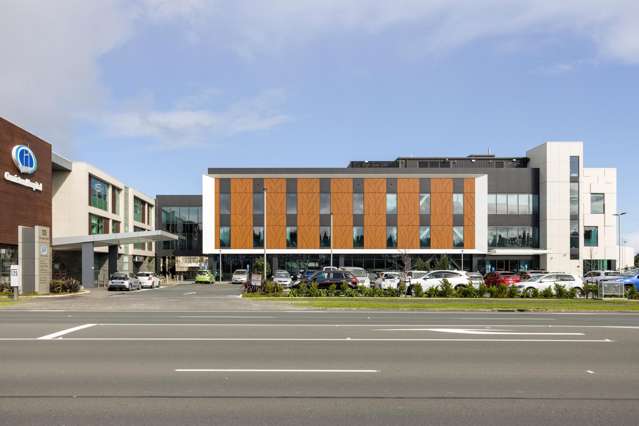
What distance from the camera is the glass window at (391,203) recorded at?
70.6m

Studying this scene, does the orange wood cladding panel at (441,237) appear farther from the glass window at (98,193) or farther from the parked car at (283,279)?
the glass window at (98,193)

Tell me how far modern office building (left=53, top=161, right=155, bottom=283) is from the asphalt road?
39360mm

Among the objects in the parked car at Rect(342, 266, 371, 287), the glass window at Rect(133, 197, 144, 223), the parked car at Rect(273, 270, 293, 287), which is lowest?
the parked car at Rect(273, 270, 293, 287)

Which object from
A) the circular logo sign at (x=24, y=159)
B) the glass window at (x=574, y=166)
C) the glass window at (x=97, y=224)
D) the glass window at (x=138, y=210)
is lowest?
the glass window at (x=97, y=224)

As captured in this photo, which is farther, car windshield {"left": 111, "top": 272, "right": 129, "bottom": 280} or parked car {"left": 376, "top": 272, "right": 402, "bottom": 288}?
car windshield {"left": 111, "top": 272, "right": 129, "bottom": 280}

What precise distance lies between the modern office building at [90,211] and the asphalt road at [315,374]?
129ft

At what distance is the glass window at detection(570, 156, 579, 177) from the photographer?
230 feet

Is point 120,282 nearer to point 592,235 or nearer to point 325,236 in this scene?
point 325,236

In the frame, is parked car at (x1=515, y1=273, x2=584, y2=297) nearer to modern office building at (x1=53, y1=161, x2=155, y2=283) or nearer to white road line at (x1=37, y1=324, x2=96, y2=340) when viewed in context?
white road line at (x1=37, y1=324, x2=96, y2=340)

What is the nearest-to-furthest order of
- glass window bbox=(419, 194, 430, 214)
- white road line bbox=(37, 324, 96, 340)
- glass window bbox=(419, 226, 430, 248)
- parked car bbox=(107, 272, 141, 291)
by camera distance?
white road line bbox=(37, 324, 96, 340) → parked car bbox=(107, 272, 141, 291) → glass window bbox=(419, 226, 430, 248) → glass window bbox=(419, 194, 430, 214)

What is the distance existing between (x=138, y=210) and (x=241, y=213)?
2031 centimetres

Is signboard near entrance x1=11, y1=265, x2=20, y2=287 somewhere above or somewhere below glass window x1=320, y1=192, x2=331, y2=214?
below

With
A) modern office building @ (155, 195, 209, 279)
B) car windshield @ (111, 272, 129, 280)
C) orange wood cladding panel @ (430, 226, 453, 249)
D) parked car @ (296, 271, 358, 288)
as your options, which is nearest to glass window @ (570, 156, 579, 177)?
orange wood cladding panel @ (430, 226, 453, 249)

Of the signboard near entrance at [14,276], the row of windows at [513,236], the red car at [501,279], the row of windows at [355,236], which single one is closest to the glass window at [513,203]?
the row of windows at [513,236]
